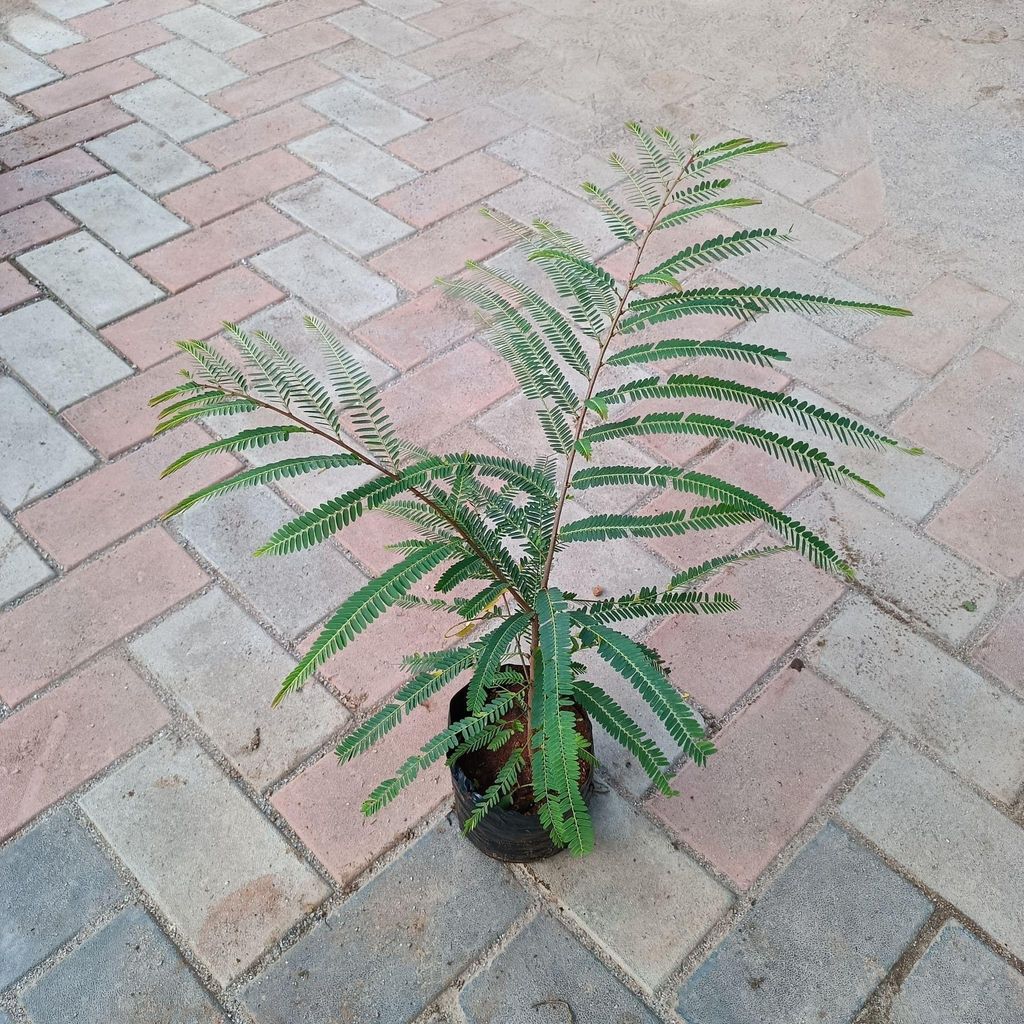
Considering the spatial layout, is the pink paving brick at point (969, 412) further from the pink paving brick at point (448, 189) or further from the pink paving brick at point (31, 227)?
the pink paving brick at point (31, 227)

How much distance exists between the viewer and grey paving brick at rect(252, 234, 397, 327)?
3.01 meters

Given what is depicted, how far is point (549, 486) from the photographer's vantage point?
1.60 m

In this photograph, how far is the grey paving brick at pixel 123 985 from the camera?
170 centimetres

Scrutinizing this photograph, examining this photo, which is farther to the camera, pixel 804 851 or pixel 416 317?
pixel 416 317

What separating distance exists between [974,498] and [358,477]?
160 cm

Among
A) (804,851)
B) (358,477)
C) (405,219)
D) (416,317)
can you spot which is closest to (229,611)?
(358,477)

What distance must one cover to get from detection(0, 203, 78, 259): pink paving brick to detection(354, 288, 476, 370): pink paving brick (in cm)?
116

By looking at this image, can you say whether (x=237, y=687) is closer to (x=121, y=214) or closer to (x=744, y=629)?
(x=744, y=629)

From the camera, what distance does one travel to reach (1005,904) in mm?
1825

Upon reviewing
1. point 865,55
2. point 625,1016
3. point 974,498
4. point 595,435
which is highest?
point 595,435

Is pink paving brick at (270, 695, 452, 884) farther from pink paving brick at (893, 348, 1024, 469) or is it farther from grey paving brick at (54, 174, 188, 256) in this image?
grey paving brick at (54, 174, 188, 256)

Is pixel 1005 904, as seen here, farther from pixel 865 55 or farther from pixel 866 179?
pixel 865 55

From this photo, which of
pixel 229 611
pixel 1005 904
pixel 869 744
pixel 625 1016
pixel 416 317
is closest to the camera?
pixel 625 1016

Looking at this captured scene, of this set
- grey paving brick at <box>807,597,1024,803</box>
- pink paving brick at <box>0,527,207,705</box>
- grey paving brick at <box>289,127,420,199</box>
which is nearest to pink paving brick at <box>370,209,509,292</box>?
grey paving brick at <box>289,127,420,199</box>
